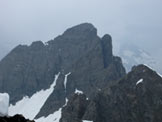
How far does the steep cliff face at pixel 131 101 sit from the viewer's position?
126 m

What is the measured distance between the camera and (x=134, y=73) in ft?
461

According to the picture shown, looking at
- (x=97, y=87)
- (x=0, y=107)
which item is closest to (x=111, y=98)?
(x=97, y=87)

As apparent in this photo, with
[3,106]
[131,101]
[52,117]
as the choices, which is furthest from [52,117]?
[3,106]

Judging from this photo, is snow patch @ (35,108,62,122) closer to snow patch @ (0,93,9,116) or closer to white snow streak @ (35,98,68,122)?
white snow streak @ (35,98,68,122)

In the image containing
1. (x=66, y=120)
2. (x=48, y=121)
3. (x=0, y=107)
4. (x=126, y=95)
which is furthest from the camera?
(x=48, y=121)

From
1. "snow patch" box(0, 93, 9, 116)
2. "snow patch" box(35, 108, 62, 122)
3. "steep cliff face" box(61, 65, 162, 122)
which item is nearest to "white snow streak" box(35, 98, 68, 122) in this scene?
"snow patch" box(35, 108, 62, 122)

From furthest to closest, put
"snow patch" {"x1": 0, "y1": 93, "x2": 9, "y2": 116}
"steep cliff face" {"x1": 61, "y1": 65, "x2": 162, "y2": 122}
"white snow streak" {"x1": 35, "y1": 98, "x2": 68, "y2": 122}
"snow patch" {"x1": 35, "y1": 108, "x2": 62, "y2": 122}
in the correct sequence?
"white snow streak" {"x1": 35, "y1": 98, "x2": 68, "y2": 122}, "snow patch" {"x1": 35, "y1": 108, "x2": 62, "y2": 122}, "steep cliff face" {"x1": 61, "y1": 65, "x2": 162, "y2": 122}, "snow patch" {"x1": 0, "y1": 93, "x2": 9, "y2": 116}

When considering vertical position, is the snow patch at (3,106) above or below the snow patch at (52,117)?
below

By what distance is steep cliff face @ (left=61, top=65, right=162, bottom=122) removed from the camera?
414ft

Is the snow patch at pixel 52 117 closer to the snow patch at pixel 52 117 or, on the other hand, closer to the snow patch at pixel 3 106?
the snow patch at pixel 52 117

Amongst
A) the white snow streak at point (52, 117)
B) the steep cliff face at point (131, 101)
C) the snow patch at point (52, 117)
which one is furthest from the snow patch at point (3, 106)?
the white snow streak at point (52, 117)

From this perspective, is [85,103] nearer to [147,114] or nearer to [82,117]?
[82,117]

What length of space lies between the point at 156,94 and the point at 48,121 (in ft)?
241

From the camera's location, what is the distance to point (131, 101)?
132750mm
